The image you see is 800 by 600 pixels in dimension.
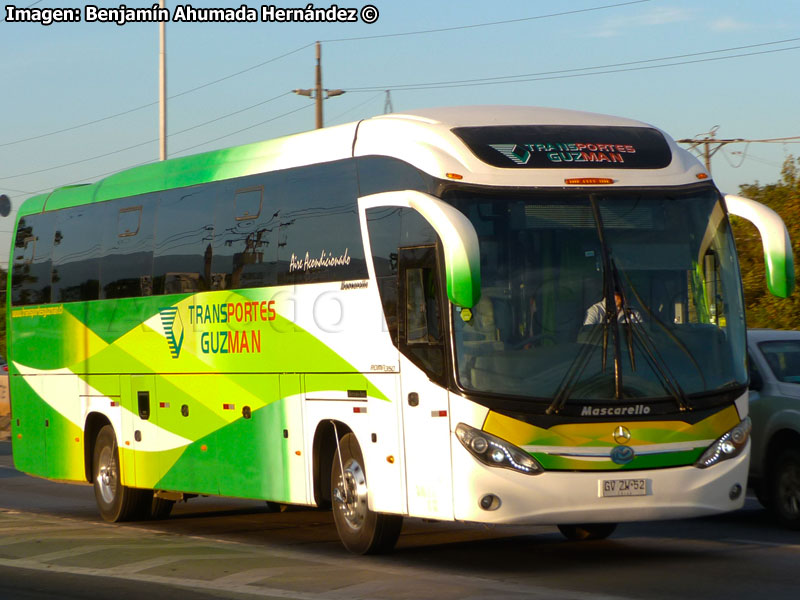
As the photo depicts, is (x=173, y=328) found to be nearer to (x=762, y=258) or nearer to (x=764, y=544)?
(x=764, y=544)

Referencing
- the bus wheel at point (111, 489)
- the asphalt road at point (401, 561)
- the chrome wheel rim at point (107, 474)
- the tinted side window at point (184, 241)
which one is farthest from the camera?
the chrome wheel rim at point (107, 474)

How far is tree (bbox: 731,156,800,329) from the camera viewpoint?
83.4 feet

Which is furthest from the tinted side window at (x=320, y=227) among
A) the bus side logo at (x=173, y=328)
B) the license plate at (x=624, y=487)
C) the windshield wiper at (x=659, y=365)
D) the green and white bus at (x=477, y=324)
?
the license plate at (x=624, y=487)

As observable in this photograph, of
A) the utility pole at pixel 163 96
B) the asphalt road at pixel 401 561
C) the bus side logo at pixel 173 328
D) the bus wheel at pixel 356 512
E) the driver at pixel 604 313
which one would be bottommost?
the asphalt road at pixel 401 561

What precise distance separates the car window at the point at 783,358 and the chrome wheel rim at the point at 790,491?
2.90 feet

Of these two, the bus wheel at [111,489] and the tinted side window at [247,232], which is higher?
the tinted side window at [247,232]

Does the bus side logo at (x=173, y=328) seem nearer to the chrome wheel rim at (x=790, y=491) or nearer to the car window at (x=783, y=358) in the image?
the car window at (x=783, y=358)

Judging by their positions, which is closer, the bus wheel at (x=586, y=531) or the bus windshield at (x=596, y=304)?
the bus windshield at (x=596, y=304)

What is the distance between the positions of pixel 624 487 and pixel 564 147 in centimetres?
271

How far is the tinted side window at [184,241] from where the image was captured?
14.2m

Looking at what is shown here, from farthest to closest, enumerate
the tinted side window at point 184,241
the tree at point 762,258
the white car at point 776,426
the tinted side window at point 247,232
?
the tree at point 762,258, the tinted side window at point 184,241, the tinted side window at point 247,232, the white car at point 776,426

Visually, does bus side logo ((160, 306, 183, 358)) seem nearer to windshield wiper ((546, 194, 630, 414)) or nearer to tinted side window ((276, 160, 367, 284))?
tinted side window ((276, 160, 367, 284))

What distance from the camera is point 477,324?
1039 cm

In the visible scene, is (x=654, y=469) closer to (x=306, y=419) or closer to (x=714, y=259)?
(x=714, y=259)
